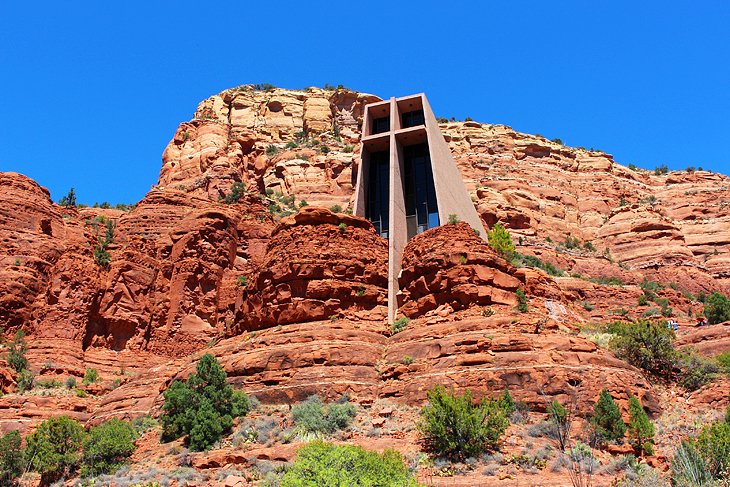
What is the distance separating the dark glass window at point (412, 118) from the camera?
4209 centimetres

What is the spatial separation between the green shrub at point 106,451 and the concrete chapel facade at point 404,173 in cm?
1568

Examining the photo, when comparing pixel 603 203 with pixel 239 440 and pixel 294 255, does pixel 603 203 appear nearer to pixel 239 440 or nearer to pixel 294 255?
pixel 294 255

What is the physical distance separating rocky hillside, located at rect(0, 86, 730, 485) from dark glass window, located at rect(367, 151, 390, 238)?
3.81 m

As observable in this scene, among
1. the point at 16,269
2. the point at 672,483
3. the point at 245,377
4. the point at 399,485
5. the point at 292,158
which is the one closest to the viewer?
the point at 399,485

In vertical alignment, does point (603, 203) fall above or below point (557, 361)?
above

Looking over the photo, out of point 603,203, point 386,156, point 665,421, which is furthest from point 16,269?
point 603,203

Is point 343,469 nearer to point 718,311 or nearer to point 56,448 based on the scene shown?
point 56,448

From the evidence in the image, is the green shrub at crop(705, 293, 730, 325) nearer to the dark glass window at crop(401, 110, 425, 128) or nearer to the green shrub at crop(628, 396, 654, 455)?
the dark glass window at crop(401, 110, 425, 128)

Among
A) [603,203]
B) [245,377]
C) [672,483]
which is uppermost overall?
[603,203]

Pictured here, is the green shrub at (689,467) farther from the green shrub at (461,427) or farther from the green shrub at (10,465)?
the green shrub at (10,465)

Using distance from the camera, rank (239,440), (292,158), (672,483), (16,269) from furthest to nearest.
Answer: (292,158) → (16,269) → (239,440) → (672,483)

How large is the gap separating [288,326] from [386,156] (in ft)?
49.1

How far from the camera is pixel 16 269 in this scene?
40688 millimetres

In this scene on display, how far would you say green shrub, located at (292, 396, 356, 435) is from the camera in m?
23.7
